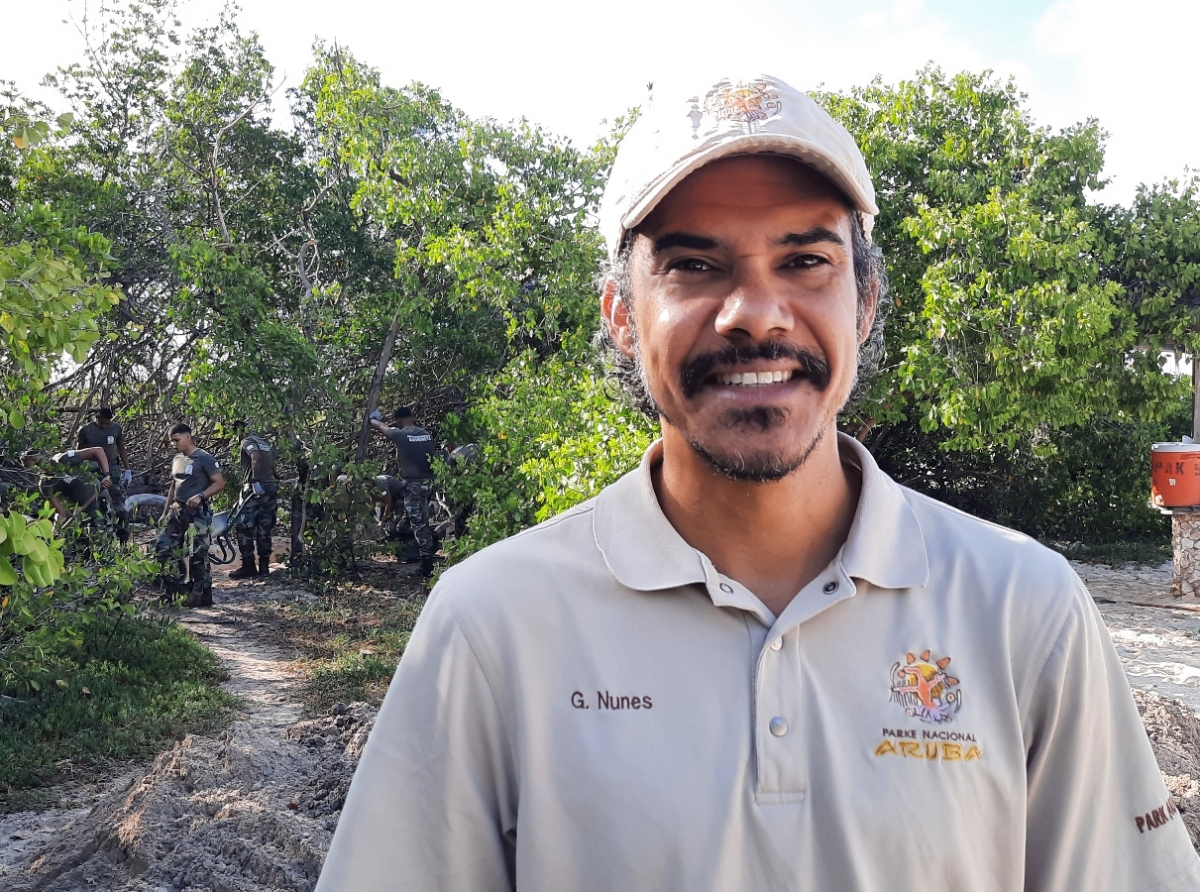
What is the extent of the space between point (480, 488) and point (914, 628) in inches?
300

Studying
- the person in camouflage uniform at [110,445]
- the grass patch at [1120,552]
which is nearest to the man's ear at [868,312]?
the grass patch at [1120,552]

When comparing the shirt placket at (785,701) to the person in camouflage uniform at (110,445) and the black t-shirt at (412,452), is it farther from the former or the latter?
the person in camouflage uniform at (110,445)

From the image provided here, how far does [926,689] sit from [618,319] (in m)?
0.77

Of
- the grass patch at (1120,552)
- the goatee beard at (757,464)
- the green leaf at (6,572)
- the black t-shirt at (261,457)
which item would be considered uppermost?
the black t-shirt at (261,457)

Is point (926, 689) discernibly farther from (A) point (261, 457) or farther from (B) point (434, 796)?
(A) point (261, 457)

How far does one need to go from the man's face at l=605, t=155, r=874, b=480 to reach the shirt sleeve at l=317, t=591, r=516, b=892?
0.48 meters

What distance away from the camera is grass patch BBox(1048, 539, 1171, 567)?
1166 cm

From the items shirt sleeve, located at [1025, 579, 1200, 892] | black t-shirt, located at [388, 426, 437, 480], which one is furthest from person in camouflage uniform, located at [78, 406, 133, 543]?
shirt sleeve, located at [1025, 579, 1200, 892]

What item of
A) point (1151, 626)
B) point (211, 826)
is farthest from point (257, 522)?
point (1151, 626)

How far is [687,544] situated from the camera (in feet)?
4.84

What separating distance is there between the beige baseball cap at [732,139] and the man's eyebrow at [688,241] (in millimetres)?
51

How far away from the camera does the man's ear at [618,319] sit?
1.70 meters

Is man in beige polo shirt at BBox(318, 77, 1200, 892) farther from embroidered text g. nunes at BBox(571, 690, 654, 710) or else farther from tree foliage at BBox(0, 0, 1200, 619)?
tree foliage at BBox(0, 0, 1200, 619)

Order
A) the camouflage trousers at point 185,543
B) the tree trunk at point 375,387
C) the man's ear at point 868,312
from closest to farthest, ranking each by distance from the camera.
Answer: the man's ear at point 868,312 → the camouflage trousers at point 185,543 → the tree trunk at point 375,387
